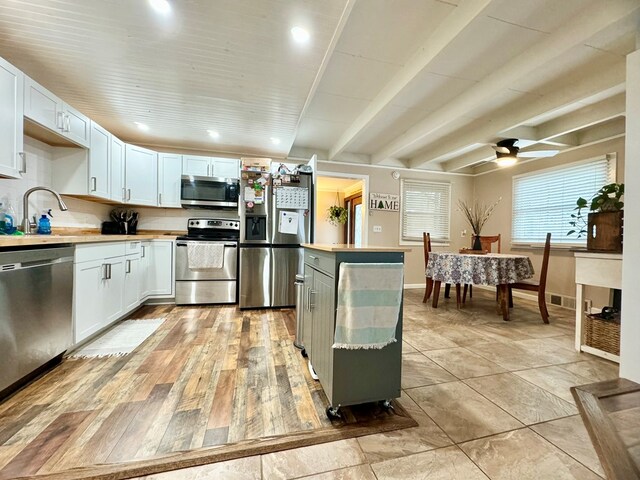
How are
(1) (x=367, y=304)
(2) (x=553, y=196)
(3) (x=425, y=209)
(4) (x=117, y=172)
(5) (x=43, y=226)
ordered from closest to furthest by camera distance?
(1) (x=367, y=304), (5) (x=43, y=226), (4) (x=117, y=172), (2) (x=553, y=196), (3) (x=425, y=209)

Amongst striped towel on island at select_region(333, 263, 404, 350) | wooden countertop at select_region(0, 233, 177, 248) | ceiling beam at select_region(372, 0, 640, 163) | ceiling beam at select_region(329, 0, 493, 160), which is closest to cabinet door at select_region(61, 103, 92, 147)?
wooden countertop at select_region(0, 233, 177, 248)

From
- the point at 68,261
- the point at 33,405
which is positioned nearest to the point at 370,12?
the point at 68,261

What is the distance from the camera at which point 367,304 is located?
4.35 ft

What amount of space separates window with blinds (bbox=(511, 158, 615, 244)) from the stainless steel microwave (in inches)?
188

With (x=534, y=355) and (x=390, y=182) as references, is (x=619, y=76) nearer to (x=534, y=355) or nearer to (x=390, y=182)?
(x=534, y=355)

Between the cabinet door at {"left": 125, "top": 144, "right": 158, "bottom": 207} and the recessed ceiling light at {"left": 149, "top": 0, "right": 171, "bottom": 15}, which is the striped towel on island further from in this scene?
the cabinet door at {"left": 125, "top": 144, "right": 158, "bottom": 207}

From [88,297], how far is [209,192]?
2.03 m

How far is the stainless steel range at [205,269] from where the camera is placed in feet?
11.4

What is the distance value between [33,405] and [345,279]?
1.88 m

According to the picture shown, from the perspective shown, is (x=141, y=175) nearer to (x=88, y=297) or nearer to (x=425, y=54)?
(x=88, y=297)

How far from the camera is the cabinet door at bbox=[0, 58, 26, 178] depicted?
1731 mm

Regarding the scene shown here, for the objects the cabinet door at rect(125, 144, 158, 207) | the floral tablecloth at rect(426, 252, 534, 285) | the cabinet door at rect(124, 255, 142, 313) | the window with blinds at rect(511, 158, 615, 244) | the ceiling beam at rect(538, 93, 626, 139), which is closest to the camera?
the ceiling beam at rect(538, 93, 626, 139)

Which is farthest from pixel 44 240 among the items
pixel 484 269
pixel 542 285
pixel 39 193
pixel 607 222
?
pixel 542 285

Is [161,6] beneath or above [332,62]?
beneath
